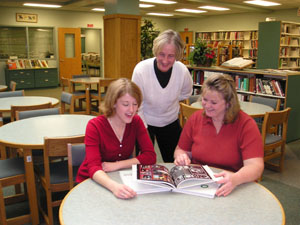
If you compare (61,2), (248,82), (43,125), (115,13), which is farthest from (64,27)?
(43,125)

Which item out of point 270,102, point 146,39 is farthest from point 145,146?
point 146,39

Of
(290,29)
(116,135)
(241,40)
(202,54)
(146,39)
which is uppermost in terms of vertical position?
(290,29)

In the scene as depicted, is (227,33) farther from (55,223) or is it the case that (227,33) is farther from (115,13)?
(55,223)

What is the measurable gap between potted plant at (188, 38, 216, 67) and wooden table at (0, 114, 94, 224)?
326 cm

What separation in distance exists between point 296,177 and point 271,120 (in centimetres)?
83

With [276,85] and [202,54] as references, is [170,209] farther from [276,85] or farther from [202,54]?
[202,54]

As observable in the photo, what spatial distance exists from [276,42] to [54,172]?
775 cm

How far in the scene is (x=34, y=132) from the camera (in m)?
2.54

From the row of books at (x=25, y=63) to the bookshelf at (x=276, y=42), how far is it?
7.36 metres

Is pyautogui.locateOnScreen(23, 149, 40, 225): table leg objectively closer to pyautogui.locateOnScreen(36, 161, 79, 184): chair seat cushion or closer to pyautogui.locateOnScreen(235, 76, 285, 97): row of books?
pyautogui.locateOnScreen(36, 161, 79, 184): chair seat cushion

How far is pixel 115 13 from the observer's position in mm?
6812

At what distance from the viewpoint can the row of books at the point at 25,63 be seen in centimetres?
1014

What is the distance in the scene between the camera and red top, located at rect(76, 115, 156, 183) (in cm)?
167

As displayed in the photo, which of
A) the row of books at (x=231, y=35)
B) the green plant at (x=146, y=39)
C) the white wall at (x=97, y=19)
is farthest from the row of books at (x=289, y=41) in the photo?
the green plant at (x=146, y=39)
